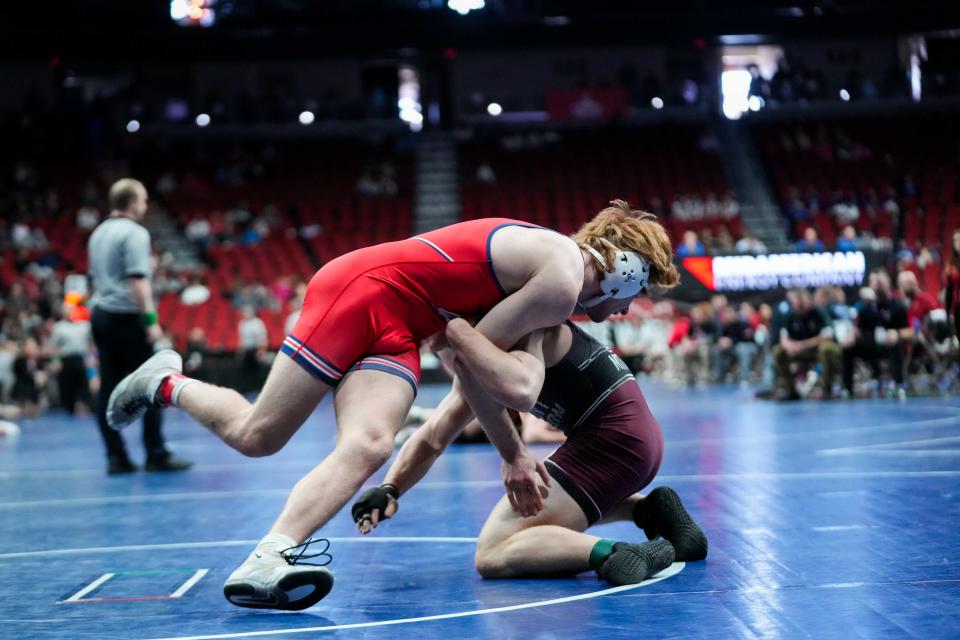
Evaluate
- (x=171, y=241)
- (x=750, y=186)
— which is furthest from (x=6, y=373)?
(x=750, y=186)

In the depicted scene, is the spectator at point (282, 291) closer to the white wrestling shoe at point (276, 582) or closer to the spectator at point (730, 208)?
the spectator at point (730, 208)

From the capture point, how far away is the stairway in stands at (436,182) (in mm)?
22172

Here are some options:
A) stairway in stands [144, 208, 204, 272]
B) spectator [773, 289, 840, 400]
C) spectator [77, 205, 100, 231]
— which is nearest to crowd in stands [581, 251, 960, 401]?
spectator [773, 289, 840, 400]

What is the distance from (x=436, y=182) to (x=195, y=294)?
24.5 ft

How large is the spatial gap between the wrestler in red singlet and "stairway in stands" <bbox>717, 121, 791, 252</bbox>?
58.2 ft

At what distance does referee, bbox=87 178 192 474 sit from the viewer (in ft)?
19.5

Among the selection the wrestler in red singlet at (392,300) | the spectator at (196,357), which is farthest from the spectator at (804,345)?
the wrestler in red singlet at (392,300)

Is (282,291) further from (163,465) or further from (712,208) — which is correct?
(163,465)

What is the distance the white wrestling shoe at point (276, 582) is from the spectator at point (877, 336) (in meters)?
8.79

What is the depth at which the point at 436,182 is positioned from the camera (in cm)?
2356

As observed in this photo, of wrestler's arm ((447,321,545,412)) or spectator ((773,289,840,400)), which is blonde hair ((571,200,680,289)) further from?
spectator ((773,289,840,400))

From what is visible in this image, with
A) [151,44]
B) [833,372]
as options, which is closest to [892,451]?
[833,372]

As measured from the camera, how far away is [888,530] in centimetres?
343

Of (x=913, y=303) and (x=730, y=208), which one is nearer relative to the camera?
(x=913, y=303)
